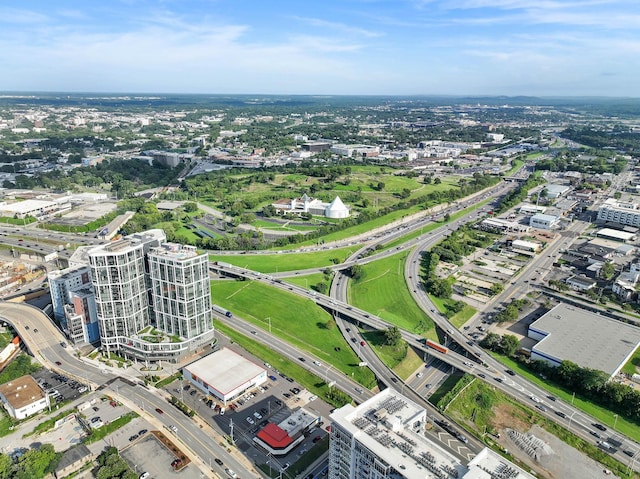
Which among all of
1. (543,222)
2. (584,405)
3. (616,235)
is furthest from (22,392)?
(616,235)

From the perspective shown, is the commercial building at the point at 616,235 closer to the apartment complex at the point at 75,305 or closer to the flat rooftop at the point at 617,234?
the flat rooftop at the point at 617,234

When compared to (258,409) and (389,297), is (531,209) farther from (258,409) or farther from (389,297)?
(258,409)

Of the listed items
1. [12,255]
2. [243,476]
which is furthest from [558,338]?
[12,255]

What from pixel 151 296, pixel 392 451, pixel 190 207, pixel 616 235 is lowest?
pixel 616 235

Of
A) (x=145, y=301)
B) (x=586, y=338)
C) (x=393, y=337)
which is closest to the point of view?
(x=145, y=301)

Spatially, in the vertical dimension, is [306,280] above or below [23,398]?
below

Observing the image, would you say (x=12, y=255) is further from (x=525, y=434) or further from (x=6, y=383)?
(x=525, y=434)

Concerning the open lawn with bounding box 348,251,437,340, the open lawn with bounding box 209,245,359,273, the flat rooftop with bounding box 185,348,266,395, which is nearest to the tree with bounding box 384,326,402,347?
the open lawn with bounding box 348,251,437,340
